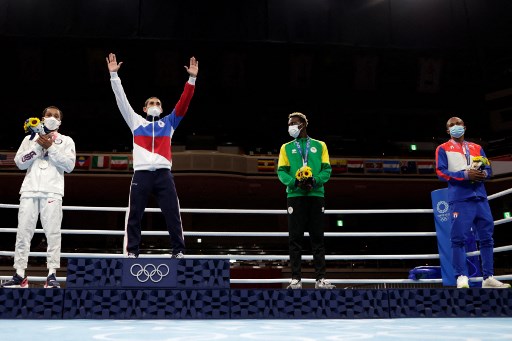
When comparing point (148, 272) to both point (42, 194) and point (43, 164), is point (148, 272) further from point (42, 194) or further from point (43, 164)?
point (43, 164)

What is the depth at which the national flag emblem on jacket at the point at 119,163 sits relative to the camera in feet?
47.2

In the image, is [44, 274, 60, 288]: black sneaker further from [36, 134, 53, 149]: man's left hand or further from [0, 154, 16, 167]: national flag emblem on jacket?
[0, 154, 16, 167]: national flag emblem on jacket

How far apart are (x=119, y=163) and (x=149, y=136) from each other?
11.5 meters

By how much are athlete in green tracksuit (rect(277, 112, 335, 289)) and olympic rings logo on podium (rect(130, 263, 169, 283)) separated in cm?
96

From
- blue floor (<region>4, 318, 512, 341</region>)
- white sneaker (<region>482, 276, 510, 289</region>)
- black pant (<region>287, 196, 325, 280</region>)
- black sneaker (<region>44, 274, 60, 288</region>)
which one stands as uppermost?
black pant (<region>287, 196, 325, 280</region>)

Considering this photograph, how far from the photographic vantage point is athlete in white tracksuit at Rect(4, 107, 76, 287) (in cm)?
330

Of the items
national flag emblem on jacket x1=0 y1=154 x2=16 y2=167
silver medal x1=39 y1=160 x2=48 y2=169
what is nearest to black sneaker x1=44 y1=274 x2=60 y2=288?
silver medal x1=39 y1=160 x2=48 y2=169

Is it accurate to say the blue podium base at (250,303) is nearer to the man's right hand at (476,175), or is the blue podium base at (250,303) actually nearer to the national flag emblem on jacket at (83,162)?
the man's right hand at (476,175)

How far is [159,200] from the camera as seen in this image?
343 cm

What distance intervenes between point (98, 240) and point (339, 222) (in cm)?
932

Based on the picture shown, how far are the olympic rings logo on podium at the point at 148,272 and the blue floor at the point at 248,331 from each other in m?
0.44

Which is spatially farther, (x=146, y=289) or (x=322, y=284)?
(x=322, y=284)

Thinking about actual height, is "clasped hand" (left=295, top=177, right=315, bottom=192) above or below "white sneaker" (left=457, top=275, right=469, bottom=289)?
above

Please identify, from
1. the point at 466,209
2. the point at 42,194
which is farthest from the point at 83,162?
the point at 466,209
